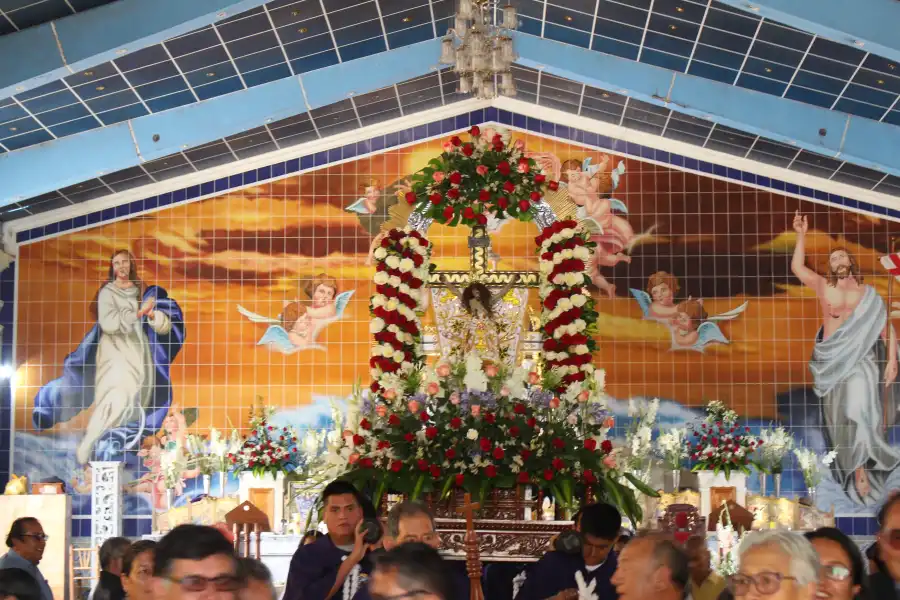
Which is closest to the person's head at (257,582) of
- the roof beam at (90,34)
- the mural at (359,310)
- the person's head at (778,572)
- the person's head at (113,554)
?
the person's head at (778,572)

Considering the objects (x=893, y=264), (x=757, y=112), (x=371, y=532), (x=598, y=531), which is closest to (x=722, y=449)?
(x=893, y=264)

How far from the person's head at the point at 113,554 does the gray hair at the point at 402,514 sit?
1689 millimetres

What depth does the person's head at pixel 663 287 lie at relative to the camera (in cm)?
1600

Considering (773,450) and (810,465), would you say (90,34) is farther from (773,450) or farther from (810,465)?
(810,465)

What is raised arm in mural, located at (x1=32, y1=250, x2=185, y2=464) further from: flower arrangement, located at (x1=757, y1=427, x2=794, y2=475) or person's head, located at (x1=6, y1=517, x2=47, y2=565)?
person's head, located at (x1=6, y1=517, x2=47, y2=565)

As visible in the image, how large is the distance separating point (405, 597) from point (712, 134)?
13445mm

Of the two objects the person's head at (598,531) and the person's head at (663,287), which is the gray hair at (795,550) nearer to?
the person's head at (598,531)

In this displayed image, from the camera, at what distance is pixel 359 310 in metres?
16.2

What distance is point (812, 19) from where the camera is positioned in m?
10.5

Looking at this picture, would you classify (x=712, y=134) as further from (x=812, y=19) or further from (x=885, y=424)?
(x=812, y=19)

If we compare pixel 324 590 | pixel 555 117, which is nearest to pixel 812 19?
pixel 555 117

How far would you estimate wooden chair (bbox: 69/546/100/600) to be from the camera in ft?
46.6

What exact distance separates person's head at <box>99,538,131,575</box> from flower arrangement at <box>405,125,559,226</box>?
10.2 ft

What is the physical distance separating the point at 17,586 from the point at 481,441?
128 inches
